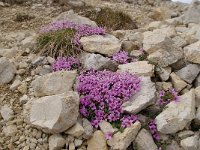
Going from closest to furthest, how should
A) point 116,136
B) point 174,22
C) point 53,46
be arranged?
point 116,136
point 53,46
point 174,22

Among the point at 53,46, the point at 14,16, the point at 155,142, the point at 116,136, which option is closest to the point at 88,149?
the point at 116,136

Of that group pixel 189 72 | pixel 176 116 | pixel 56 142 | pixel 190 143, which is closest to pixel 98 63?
pixel 189 72

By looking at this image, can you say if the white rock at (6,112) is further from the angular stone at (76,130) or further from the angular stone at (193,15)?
the angular stone at (193,15)

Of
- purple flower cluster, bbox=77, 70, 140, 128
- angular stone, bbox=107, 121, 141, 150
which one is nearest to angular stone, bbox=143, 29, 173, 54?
purple flower cluster, bbox=77, 70, 140, 128

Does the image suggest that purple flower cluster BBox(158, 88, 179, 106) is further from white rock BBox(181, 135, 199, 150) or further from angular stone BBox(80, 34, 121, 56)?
angular stone BBox(80, 34, 121, 56)

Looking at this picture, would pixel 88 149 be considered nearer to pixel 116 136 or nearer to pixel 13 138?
pixel 116 136

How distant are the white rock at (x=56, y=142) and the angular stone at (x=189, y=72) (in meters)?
3.08

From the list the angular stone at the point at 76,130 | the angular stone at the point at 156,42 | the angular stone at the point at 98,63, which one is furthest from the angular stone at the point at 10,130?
the angular stone at the point at 156,42

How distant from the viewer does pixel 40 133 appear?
7.52 meters

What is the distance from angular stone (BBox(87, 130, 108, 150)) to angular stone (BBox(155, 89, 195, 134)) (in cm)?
104

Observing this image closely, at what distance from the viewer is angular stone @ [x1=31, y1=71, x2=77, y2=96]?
8.01m

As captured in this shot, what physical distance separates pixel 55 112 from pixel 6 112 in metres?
1.29

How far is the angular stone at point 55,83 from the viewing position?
801 centimetres

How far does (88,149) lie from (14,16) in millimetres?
9028
